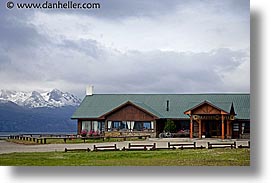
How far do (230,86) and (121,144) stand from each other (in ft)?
6.63

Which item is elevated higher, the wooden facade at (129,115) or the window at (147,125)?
the wooden facade at (129,115)

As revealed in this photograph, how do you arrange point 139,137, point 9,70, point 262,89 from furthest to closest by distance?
point 139,137 → point 9,70 → point 262,89

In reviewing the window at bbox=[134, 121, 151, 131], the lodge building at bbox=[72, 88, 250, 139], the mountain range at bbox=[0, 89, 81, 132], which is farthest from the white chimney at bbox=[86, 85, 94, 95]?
the window at bbox=[134, 121, 151, 131]

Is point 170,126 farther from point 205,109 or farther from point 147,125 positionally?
point 205,109

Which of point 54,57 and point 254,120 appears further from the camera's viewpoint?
point 54,57

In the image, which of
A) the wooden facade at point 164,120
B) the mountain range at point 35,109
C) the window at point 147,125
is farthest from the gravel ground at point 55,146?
the window at point 147,125

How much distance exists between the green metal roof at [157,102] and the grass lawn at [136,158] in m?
0.64

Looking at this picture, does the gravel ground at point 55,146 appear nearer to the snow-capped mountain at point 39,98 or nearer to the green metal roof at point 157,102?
the green metal roof at point 157,102

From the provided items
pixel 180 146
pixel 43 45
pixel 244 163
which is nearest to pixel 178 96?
pixel 180 146

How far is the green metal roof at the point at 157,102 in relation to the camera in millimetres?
11344

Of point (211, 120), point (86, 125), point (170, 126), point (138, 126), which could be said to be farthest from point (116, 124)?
point (211, 120)

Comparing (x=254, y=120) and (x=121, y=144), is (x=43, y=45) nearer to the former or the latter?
(x=121, y=144)

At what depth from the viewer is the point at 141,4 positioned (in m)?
11.2

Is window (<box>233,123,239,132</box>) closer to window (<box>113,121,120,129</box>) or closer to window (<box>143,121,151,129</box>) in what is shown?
window (<box>143,121,151,129</box>)
